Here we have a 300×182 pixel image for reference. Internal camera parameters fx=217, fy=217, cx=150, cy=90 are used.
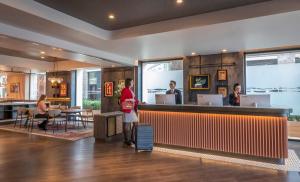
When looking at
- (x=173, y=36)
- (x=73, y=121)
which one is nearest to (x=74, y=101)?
(x=73, y=121)

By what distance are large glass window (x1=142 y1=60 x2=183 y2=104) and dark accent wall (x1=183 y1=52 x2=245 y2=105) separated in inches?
19.7

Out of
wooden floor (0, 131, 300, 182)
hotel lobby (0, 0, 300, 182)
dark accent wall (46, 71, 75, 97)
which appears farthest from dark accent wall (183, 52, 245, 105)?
dark accent wall (46, 71, 75, 97)

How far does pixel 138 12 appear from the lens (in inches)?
184

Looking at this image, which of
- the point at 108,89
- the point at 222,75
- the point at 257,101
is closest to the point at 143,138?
the point at 257,101

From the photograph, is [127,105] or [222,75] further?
[222,75]

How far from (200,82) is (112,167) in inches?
201

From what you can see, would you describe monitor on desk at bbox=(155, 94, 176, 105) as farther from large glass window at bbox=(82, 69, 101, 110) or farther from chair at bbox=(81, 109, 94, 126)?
large glass window at bbox=(82, 69, 101, 110)

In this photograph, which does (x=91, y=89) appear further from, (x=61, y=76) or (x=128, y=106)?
(x=128, y=106)

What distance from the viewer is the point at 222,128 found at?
450 centimetres

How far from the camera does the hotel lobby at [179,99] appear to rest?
3812 mm

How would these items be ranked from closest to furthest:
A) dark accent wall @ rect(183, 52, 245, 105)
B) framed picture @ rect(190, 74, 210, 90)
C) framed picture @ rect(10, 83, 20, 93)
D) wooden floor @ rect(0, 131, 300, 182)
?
1. wooden floor @ rect(0, 131, 300, 182)
2. dark accent wall @ rect(183, 52, 245, 105)
3. framed picture @ rect(190, 74, 210, 90)
4. framed picture @ rect(10, 83, 20, 93)

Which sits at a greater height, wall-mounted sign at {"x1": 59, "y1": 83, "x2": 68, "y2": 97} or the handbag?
wall-mounted sign at {"x1": 59, "y1": 83, "x2": 68, "y2": 97}

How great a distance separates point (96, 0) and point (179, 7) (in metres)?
1.63

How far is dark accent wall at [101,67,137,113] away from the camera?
9.60 metres
